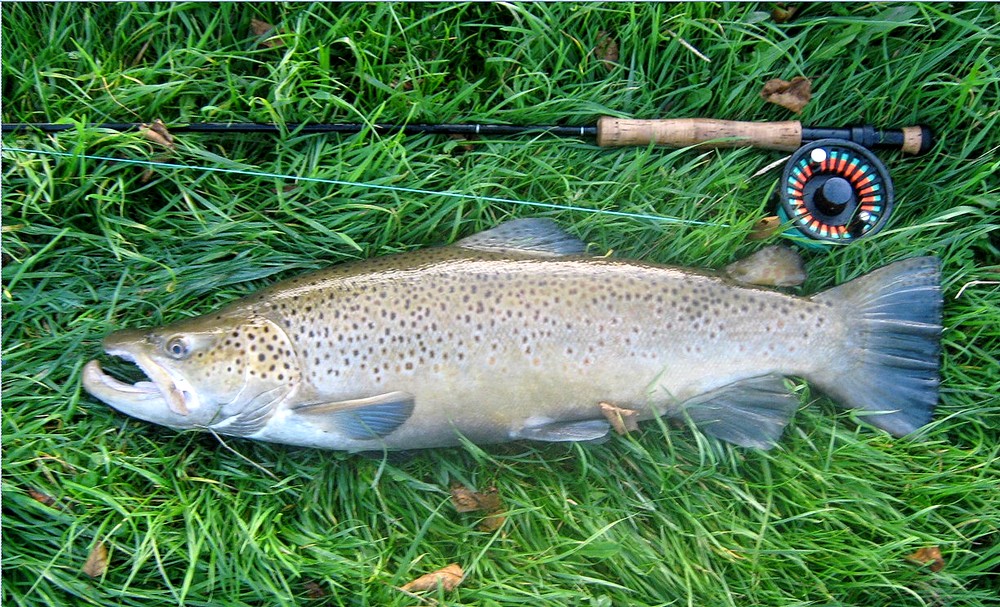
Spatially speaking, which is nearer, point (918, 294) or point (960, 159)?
point (918, 294)

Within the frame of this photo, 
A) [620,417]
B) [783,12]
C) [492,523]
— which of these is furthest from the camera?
[783,12]

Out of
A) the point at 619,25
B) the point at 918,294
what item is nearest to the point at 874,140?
the point at 918,294

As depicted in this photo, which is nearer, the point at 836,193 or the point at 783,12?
the point at 836,193

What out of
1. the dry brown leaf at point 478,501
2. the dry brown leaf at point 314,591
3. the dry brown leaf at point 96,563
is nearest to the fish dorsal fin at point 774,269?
the dry brown leaf at point 478,501

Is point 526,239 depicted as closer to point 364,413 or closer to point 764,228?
point 364,413

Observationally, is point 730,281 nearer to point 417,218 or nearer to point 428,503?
point 417,218

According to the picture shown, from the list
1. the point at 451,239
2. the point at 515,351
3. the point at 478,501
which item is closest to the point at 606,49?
the point at 451,239

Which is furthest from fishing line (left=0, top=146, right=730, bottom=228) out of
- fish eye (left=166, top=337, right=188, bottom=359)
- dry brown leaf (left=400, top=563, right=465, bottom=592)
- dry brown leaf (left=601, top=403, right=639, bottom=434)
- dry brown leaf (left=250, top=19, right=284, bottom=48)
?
dry brown leaf (left=400, top=563, right=465, bottom=592)
